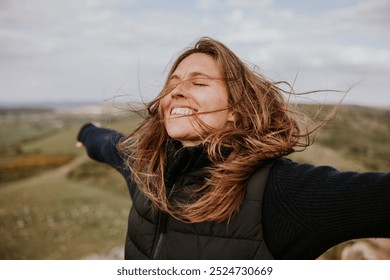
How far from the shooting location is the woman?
1.34 meters

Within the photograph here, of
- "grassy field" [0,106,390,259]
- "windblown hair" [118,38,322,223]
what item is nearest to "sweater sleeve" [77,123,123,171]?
"grassy field" [0,106,390,259]

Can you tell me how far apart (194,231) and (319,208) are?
636 mm

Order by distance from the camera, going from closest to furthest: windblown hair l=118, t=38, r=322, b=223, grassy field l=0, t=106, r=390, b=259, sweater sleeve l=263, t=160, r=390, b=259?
1. sweater sleeve l=263, t=160, r=390, b=259
2. windblown hair l=118, t=38, r=322, b=223
3. grassy field l=0, t=106, r=390, b=259

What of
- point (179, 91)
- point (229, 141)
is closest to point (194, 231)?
point (229, 141)

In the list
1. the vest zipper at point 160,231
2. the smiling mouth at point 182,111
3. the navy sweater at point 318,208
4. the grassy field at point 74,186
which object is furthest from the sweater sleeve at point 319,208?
the grassy field at point 74,186

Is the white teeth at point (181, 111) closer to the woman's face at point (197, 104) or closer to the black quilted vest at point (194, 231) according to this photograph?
the woman's face at point (197, 104)

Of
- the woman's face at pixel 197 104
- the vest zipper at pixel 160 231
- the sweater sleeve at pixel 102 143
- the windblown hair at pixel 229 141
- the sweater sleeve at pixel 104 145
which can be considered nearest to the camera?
the windblown hair at pixel 229 141

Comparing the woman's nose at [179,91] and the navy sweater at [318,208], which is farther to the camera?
the woman's nose at [179,91]

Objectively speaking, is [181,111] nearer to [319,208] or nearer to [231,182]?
[231,182]

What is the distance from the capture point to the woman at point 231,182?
1.34m

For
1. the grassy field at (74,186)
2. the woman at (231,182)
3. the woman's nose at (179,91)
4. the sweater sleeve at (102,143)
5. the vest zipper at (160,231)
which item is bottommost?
the grassy field at (74,186)

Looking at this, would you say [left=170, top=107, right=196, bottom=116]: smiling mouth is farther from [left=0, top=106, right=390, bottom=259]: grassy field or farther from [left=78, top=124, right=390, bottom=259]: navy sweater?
[left=0, top=106, right=390, bottom=259]: grassy field

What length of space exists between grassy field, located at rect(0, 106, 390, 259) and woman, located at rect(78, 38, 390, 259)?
790 millimetres

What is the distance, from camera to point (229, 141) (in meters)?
1.93
